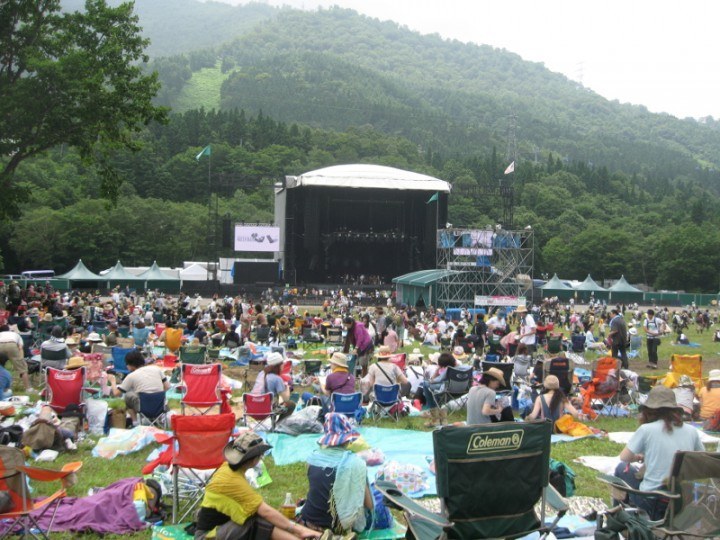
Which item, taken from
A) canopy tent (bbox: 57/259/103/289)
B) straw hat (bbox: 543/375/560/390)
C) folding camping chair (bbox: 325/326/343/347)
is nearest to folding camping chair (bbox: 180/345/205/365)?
folding camping chair (bbox: 325/326/343/347)

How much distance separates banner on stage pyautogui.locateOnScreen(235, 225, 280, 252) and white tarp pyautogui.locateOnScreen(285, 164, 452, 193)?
287 centimetres

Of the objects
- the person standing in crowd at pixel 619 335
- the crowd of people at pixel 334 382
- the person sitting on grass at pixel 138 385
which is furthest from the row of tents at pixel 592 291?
the person sitting on grass at pixel 138 385

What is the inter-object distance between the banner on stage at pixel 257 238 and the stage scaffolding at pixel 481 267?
11.0 metres

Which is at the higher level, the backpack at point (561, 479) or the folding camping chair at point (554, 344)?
the backpack at point (561, 479)

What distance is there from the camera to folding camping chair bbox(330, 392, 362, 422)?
7.80 m

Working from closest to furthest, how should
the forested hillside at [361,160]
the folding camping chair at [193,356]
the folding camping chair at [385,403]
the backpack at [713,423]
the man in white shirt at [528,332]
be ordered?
the backpack at [713,423] → the folding camping chair at [385,403] → the folding camping chair at [193,356] → the man in white shirt at [528,332] → the forested hillside at [361,160]

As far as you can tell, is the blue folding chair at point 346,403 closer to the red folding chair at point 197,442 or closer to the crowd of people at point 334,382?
the crowd of people at point 334,382

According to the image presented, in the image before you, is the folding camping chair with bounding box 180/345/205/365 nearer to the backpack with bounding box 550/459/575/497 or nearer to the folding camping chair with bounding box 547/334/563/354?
the backpack with bounding box 550/459/575/497

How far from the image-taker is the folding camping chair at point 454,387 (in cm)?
898

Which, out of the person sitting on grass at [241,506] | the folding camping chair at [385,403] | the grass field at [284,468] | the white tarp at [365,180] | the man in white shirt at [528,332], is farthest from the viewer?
the white tarp at [365,180]

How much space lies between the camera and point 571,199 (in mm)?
85250

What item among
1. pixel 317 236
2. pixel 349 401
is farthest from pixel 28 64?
pixel 317 236

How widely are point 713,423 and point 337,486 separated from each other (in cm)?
566

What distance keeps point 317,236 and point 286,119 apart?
101449 mm
